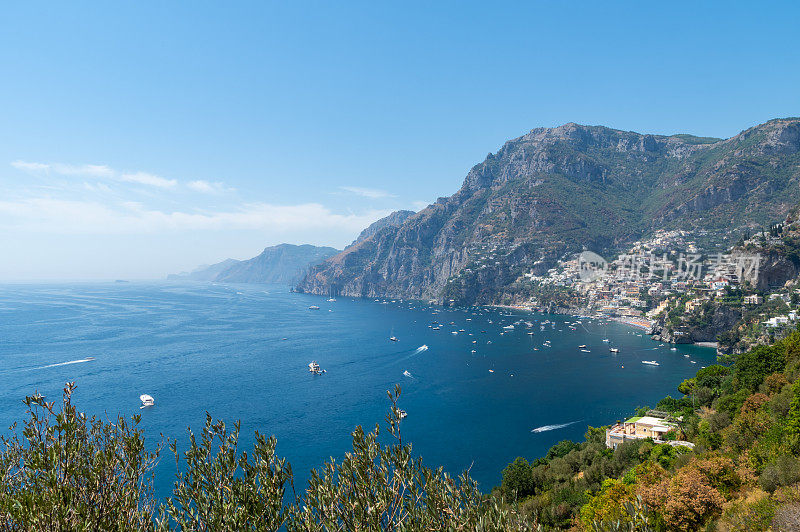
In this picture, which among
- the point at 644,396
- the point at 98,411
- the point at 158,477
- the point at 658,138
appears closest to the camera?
the point at 158,477

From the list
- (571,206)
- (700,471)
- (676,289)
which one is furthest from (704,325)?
(571,206)

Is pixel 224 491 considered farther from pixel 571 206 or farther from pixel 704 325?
pixel 571 206

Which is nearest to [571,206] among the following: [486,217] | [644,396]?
[486,217]

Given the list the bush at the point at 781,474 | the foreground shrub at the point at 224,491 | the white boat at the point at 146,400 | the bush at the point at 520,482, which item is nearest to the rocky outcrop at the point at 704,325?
the bush at the point at 520,482

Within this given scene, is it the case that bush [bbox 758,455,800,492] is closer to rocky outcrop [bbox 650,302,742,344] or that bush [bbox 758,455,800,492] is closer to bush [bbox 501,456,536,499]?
bush [bbox 501,456,536,499]

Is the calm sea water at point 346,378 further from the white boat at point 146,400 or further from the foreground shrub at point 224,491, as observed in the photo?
the foreground shrub at point 224,491

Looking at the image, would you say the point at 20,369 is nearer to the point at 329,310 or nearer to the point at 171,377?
the point at 171,377

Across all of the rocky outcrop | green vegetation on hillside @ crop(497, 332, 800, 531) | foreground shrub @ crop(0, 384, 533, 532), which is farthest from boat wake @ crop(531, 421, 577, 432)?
the rocky outcrop
